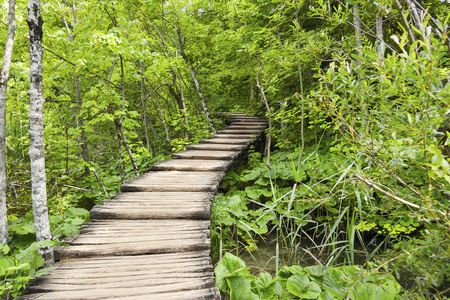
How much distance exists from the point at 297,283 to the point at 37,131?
2654 millimetres

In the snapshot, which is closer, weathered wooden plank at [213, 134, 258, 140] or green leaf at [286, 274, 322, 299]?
green leaf at [286, 274, 322, 299]

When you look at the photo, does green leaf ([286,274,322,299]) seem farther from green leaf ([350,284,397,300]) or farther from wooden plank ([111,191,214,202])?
wooden plank ([111,191,214,202])

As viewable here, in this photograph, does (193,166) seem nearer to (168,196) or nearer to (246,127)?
(168,196)

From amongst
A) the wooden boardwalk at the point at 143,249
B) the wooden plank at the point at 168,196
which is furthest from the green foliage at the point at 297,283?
the wooden plank at the point at 168,196

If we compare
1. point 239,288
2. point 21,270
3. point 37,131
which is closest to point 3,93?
point 37,131

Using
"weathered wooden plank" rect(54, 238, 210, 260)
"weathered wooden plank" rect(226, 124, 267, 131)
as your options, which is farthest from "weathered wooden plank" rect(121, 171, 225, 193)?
"weathered wooden plank" rect(226, 124, 267, 131)

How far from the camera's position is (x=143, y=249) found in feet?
6.84

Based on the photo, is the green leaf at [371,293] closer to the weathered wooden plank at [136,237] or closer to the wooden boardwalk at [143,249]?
the wooden boardwalk at [143,249]

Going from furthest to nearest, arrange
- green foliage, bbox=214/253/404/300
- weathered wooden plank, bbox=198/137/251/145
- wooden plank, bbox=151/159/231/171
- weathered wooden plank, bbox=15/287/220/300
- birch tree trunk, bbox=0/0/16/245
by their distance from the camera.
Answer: weathered wooden plank, bbox=198/137/251/145, wooden plank, bbox=151/159/231/171, birch tree trunk, bbox=0/0/16/245, green foliage, bbox=214/253/404/300, weathered wooden plank, bbox=15/287/220/300

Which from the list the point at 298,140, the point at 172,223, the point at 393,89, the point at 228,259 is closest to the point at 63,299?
the point at 172,223

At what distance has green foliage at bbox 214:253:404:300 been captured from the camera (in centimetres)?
188

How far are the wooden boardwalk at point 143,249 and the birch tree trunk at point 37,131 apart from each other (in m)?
0.29

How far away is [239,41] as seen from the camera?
227 inches

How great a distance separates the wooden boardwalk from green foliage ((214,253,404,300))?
282 mm
